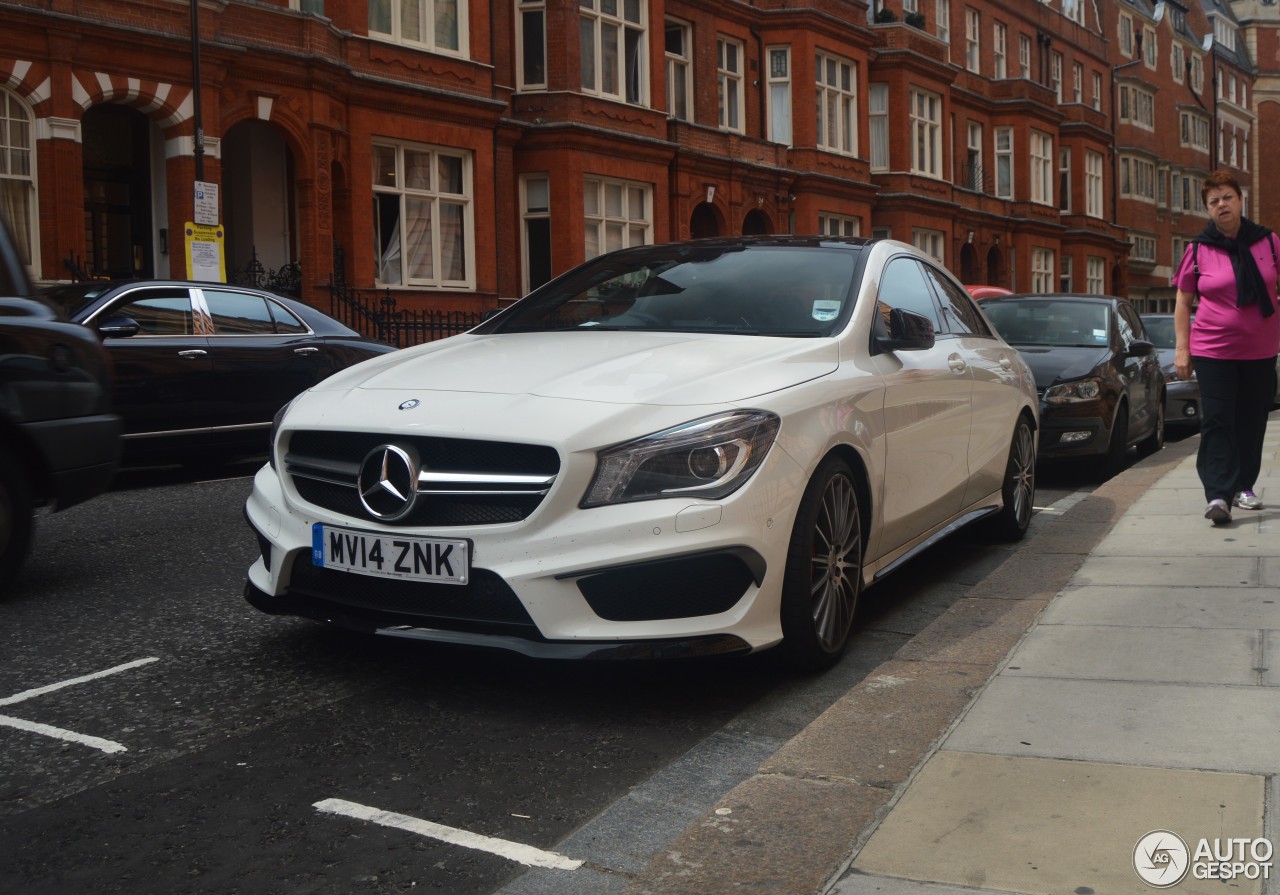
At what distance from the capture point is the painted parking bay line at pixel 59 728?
13.3 ft

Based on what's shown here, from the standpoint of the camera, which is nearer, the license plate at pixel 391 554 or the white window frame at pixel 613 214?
the license plate at pixel 391 554

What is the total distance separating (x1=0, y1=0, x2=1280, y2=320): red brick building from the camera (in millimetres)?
18250

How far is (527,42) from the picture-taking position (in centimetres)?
2558

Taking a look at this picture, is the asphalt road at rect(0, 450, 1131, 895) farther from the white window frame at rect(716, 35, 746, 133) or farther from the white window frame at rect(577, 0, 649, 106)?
the white window frame at rect(716, 35, 746, 133)

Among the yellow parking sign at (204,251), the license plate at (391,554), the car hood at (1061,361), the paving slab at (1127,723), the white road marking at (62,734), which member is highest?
the yellow parking sign at (204,251)

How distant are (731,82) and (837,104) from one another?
12.9 feet

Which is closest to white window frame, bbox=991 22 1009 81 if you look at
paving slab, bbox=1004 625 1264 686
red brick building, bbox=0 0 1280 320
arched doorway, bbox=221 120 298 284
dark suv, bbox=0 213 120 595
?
red brick building, bbox=0 0 1280 320

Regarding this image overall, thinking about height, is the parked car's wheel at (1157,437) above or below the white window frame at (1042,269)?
below

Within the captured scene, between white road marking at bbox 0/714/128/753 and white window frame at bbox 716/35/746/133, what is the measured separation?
28169 mm

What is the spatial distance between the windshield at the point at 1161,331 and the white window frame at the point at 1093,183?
36384mm

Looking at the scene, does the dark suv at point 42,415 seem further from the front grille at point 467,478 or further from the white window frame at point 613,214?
the white window frame at point 613,214

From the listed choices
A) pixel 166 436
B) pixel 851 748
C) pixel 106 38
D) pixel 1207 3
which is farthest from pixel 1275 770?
pixel 1207 3

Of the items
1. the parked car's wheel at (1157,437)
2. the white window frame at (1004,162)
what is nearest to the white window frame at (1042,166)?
the white window frame at (1004,162)

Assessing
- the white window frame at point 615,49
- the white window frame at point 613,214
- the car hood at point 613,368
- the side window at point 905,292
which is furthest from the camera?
the white window frame at point 613,214
